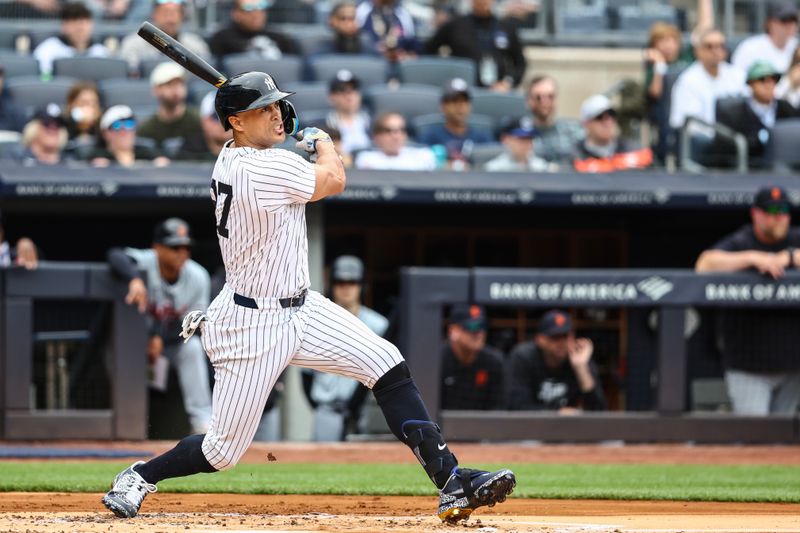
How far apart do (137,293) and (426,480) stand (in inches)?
92.4

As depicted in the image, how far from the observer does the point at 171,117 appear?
373 inches

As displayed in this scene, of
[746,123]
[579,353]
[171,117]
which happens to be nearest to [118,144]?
[171,117]

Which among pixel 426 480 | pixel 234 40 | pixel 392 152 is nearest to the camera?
pixel 426 480

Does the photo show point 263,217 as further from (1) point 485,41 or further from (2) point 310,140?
(1) point 485,41

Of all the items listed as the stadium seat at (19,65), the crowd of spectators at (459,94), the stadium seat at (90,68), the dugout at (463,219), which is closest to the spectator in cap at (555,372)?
the dugout at (463,219)

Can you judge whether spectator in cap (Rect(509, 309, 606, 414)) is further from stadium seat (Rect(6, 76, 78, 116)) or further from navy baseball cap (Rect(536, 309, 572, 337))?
stadium seat (Rect(6, 76, 78, 116))

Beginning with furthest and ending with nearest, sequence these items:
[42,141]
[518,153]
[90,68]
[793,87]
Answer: [90,68] → [793,87] → [518,153] → [42,141]

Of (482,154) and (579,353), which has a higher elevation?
(482,154)

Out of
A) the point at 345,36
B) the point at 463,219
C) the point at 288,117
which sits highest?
the point at 345,36

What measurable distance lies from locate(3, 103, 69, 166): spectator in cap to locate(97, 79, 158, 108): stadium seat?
97 centimetres

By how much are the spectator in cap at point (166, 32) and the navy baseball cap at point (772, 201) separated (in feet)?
13.5

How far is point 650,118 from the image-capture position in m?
10.5

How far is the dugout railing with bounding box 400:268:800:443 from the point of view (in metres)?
8.31

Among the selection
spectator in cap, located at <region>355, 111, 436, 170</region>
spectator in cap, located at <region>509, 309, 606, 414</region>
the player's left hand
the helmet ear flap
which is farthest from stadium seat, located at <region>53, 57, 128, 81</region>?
the helmet ear flap
